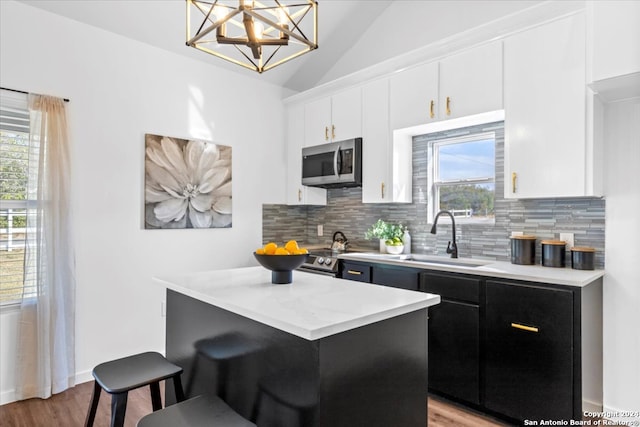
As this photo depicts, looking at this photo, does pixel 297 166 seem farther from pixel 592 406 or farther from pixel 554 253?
pixel 592 406

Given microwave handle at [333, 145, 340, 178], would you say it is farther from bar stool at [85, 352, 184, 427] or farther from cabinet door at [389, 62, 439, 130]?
bar stool at [85, 352, 184, 427]

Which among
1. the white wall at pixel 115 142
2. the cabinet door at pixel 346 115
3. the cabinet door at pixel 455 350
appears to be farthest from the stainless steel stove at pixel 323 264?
the cabinet door at pixel 346 115

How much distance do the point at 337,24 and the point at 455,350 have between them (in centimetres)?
311

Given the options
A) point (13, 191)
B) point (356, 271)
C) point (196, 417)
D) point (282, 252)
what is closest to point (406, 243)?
point (356, 271)

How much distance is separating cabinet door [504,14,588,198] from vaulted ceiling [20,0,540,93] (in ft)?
2.47

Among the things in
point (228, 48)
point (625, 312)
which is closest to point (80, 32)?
point (228, 48)

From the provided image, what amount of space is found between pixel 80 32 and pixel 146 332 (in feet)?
8.05

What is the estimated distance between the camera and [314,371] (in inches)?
51.5

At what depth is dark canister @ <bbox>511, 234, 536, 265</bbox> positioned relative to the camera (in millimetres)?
2684

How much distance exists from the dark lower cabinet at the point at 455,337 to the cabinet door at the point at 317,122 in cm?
188

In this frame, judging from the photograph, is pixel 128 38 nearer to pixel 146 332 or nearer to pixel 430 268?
pixel 146 332

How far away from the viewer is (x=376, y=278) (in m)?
3.09

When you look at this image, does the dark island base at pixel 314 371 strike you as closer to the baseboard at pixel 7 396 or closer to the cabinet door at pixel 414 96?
the baseboard at pixel 7 396

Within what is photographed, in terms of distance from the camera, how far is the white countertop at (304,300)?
1282 mm
